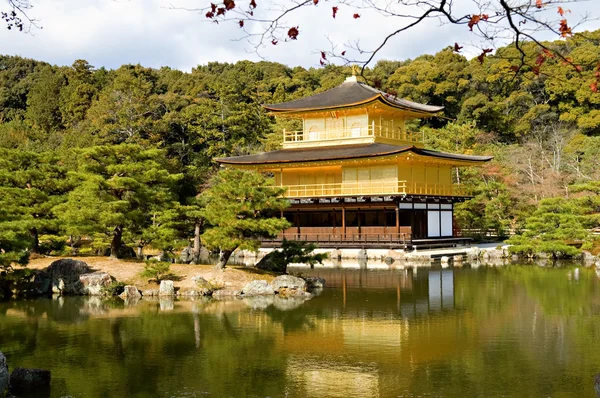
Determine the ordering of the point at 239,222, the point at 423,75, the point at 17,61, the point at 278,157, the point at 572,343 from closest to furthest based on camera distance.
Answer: the point at 572,343, the point at 239,222, the point at 278,157, the point at 423,75, the point at 17,61

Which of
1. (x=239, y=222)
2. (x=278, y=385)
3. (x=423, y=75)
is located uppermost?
(x=423, y=75)

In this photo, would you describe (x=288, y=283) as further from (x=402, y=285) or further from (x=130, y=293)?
(x=130, y=293)

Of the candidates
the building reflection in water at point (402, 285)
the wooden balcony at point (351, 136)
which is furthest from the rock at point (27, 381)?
the wooden balcony at point (351, 136)

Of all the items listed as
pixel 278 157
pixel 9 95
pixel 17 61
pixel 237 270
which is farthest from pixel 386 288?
pixel 17 61

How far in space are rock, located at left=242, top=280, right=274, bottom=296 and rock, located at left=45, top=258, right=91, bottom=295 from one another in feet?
15.0

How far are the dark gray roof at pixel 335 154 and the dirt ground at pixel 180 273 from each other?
13263 millimetres

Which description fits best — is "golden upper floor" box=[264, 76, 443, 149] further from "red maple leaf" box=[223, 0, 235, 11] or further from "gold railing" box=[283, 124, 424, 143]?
"red maple leaf" box=[223, 0, 235, 11]

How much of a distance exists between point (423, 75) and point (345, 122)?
2442 cm

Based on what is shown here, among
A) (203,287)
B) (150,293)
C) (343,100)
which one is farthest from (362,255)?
(150,293)

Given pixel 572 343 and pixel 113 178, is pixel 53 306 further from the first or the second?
pixel 572 343

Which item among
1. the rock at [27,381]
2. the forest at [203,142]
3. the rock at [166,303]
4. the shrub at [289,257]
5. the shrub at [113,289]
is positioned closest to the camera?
the rock at [27,381]

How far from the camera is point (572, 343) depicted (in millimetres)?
11133

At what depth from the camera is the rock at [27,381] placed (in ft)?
28.8

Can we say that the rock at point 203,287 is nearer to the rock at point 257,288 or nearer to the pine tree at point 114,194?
the rock at point 257,288
